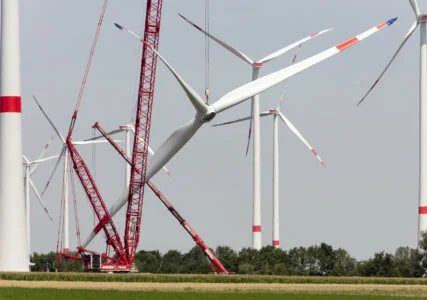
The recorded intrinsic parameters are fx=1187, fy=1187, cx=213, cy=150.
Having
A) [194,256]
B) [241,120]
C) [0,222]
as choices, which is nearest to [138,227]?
[241,120]

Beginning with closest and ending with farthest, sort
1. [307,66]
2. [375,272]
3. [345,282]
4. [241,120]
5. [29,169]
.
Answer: [307,66] → [345,282] → [375,272] → [241,120] → [29,169]

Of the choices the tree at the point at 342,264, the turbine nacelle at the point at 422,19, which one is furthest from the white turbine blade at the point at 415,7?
the tree at the point at 342,264

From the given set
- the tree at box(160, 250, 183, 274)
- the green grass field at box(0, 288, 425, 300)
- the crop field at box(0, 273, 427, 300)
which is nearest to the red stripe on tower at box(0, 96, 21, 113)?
the crop field at box(0, 273, 427, 300)

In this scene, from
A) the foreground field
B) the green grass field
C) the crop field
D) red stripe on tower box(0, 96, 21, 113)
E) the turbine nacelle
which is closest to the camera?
the green grass field

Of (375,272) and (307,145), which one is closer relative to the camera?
(307,145)

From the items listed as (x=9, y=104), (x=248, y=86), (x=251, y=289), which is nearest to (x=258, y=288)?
(x=251, y=289)

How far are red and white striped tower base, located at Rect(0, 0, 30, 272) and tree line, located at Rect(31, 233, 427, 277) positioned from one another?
55.8 meters

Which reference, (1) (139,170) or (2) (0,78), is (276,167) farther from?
(2) (0,78)

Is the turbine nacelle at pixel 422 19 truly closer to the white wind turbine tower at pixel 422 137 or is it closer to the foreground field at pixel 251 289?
the white wind turbine tower at pixel 422 137

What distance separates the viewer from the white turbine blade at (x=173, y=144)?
106725 mm

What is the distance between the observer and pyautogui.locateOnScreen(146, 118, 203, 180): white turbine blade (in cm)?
10672

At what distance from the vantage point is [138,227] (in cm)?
14225

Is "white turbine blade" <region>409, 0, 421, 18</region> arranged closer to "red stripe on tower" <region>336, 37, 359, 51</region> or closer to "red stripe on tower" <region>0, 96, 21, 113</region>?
"red stripe on tower" <region>336, 37, 359, 51</region>

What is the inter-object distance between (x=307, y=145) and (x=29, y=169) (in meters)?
50.4
